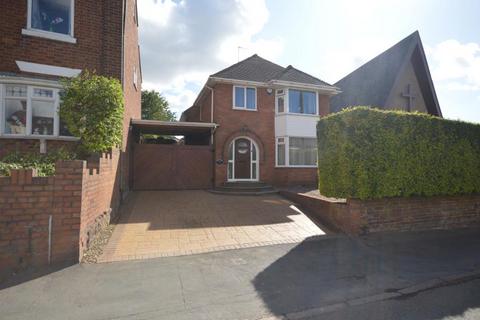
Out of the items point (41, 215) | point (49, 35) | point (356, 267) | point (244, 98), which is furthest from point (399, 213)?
point (49, 35)

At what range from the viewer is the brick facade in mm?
13125

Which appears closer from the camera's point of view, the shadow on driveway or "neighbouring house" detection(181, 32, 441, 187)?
the shadow on driveway

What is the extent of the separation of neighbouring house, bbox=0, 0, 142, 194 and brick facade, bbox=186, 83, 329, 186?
5.61 meters

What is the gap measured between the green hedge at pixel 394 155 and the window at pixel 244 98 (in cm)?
636

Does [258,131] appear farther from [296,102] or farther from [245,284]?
[245,284]

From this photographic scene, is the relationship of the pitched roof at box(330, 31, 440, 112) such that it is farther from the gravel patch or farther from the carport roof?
the gravel patch

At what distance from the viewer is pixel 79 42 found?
8141 millimetres

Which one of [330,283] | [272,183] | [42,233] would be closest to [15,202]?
[42,233]

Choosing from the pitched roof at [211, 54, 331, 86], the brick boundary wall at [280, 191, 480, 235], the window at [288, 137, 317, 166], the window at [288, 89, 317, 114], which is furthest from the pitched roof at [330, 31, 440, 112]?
the brick boundary wall at [280, 191, 480, 235]

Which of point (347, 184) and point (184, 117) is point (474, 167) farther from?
point (184, 117)

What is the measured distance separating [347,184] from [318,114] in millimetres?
8231

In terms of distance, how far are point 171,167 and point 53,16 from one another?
23.3 feet

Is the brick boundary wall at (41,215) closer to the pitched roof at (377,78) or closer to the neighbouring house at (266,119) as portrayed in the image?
the neighbouring house at (266,119)

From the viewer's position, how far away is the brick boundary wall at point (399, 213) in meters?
6.88
